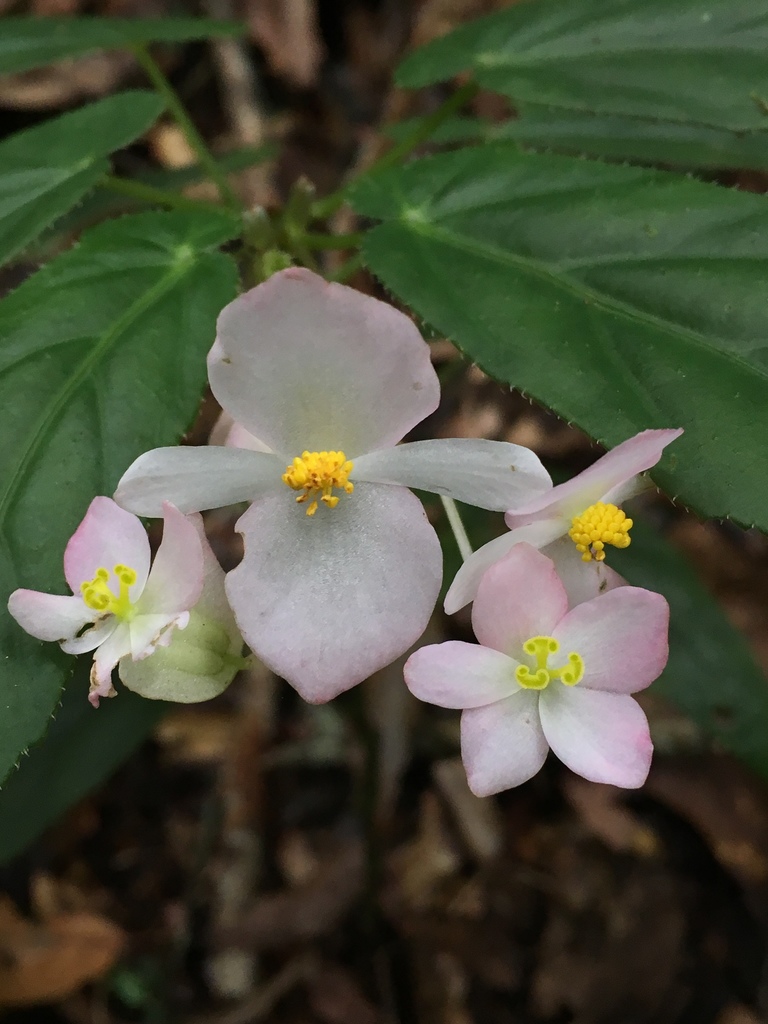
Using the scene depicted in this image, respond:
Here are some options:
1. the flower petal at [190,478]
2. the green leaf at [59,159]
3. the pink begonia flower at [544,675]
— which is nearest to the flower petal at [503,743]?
the pink begonia flower at [544,675]

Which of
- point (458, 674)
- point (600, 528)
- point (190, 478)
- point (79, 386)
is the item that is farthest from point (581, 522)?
point (79, 386)

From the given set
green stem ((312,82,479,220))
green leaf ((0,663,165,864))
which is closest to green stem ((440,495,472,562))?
green stem ((312,82,479,220))

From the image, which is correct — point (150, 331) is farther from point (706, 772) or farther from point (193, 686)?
point (706, 772)

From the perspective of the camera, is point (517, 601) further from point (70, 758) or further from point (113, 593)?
point (70, 758)

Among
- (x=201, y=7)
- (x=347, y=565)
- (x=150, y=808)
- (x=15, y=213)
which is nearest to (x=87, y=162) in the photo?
(x=15, y=213)

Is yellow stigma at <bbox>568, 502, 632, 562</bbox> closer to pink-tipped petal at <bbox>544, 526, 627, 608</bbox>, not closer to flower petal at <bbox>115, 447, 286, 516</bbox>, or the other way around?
pink-tipped petal at <bbox>544, 526, 627, 608</bbox>

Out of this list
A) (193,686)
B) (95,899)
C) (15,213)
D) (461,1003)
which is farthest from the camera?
(95,899)
